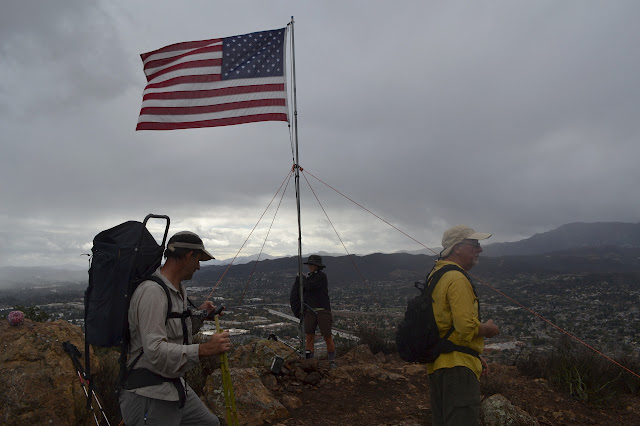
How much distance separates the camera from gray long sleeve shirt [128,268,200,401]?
2055 millimetres

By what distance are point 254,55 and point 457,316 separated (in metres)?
5.64

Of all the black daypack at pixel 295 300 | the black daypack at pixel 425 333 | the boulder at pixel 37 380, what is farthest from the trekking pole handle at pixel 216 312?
the black daypack at pixel 295 300

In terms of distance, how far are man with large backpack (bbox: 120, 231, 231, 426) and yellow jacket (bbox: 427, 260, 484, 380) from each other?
1535 millimetres

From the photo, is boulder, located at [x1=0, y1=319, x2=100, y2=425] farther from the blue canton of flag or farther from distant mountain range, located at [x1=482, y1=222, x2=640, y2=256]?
distant mountain range, located at [x1=482, y1=222, x2=640, y2=256]

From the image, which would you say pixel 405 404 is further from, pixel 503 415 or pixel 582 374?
pixel 582 374

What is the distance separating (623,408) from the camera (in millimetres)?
5301

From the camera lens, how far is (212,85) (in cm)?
634

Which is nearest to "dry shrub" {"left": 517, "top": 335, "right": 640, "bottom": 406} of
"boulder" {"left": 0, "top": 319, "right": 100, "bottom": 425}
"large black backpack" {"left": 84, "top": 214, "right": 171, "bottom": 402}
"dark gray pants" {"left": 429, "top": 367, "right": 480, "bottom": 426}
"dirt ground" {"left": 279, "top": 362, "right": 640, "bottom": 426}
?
"dirt ground" {"left": 279, "top": 362, "right": 640, "bottom": 426}

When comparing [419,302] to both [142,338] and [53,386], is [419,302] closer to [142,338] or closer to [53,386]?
[142,338]

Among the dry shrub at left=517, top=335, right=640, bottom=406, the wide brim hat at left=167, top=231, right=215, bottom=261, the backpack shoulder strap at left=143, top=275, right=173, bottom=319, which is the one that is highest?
the wide brim hat at left=167, top=231, right=215, bottom=261

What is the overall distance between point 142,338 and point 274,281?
46625 millimetres

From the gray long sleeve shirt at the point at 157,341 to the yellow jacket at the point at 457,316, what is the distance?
170cm

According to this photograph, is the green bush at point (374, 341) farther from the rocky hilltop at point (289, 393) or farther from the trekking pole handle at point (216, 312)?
the trekking pole handle at point (216, 312)

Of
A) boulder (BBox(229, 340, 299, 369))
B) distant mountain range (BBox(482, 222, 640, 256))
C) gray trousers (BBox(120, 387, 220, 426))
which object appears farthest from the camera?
distant mountain range (BBox(482, 222, 640, 256))
